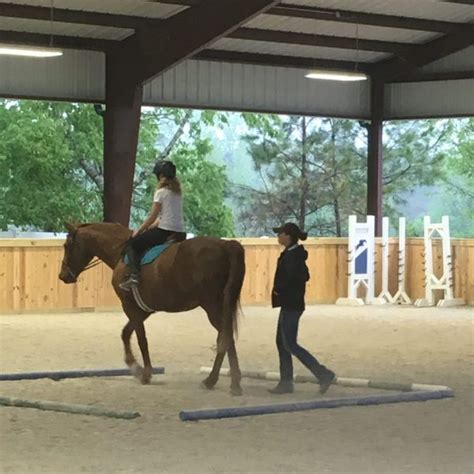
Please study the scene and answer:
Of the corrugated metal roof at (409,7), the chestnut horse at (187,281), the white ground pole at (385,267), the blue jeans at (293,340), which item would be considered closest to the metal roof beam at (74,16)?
the corrugated metal roof at (409,7)

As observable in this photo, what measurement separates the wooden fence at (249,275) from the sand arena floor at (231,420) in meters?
2.07

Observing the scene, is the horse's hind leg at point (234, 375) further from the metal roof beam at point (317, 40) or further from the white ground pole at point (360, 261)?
the white ground pole at point (360, 261)

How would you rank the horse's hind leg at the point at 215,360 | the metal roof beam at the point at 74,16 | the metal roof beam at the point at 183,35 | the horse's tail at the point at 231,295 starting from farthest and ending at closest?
the metal roof beam at the point at 74,16 < the metal roof beam at the point at 183,35 < the horse's hind leg at the point at 215,360 < the horse's tail at the point at 231,295

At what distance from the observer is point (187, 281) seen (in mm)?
9383

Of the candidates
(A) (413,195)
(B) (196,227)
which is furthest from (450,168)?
(B) (196,227)

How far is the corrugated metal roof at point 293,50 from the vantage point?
1917cm

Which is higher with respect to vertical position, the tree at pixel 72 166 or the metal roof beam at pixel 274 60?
the metal roof beam at pixel 274 60

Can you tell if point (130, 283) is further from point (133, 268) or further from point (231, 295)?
point (231, 295)

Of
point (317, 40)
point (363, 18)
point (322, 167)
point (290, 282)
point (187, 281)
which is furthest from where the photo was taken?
point (322, 167)

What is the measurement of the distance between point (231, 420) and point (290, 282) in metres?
1.60

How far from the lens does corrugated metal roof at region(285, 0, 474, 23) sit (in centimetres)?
1720

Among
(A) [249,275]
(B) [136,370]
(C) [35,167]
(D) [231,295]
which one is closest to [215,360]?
(D) [231,295]

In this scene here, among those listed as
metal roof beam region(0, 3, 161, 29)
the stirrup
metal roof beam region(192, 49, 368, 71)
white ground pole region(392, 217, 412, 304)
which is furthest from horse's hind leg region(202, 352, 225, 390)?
white ground pole region(392, 217, 412, 304)

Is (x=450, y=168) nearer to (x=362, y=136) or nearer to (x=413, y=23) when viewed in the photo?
(x=362, y=136)
